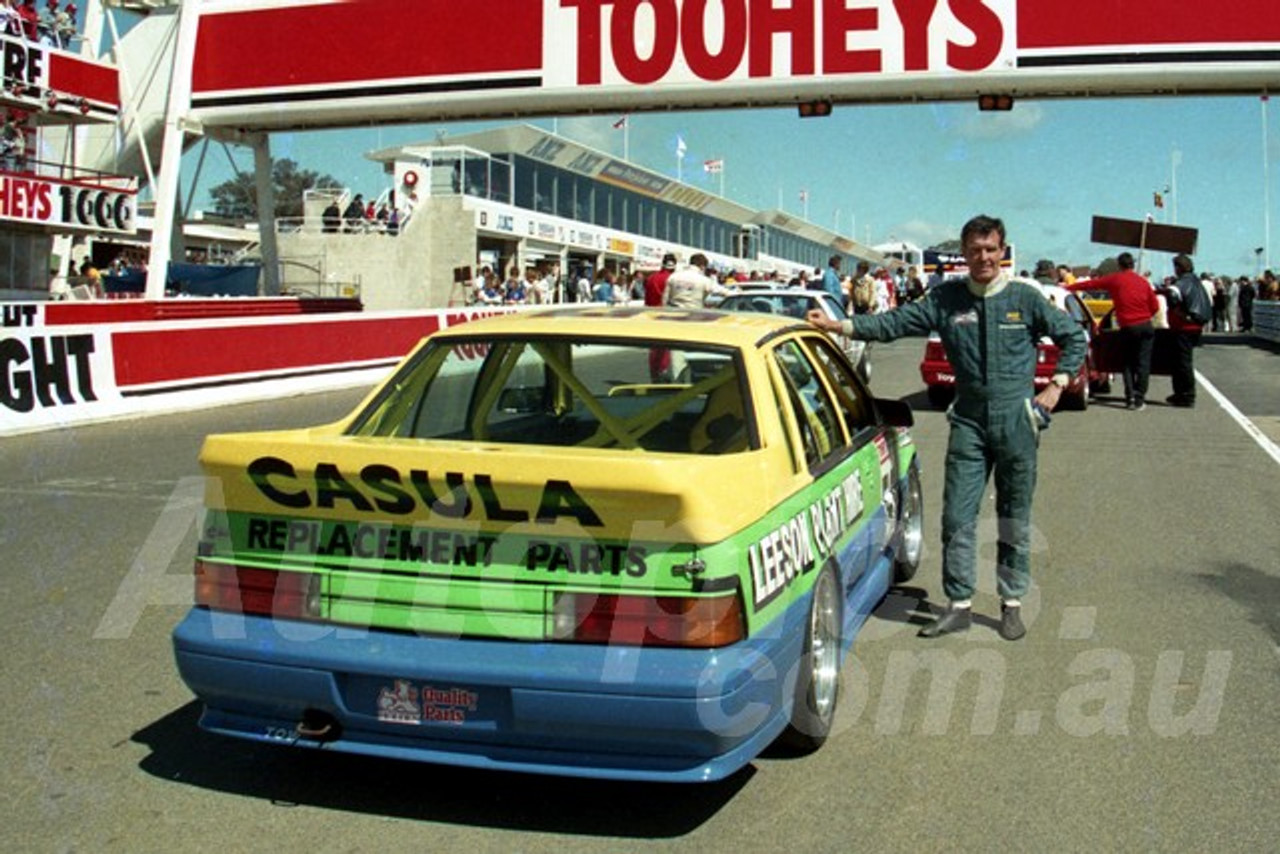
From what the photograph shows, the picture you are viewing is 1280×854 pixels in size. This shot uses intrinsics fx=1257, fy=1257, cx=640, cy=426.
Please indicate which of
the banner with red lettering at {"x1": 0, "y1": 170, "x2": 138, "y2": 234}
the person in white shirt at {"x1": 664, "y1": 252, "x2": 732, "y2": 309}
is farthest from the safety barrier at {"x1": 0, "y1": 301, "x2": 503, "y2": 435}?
the banner with red lettering at {"x1": 0, "y1": 170, "x2": 138, "y2": 234}

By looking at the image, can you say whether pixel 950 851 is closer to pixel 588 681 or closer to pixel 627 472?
pixel 588 681

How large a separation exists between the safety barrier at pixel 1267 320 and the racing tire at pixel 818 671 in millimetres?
29759

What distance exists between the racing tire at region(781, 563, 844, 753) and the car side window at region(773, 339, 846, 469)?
47 centimetres

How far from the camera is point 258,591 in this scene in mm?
3699

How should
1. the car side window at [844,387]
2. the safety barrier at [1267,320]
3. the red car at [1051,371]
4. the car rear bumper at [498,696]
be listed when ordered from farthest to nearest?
the safety barrier at [1267,320] < the red car at [1051,371] < the car side window at [844,387] < the car rear bumper at [498,696]

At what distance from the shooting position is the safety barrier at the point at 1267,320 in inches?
1202

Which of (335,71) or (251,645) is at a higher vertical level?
(335,71)

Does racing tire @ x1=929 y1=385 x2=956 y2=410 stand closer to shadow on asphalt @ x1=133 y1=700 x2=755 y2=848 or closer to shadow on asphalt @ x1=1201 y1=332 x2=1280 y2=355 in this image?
shadow on asphalt @ x1=133 y1=700 x2=755 y2=848

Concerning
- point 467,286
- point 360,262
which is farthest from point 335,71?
point 360,262

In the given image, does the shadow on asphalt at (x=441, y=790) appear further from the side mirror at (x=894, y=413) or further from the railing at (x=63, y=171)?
the railing at (x=63, y=171)

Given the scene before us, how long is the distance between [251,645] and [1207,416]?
13.5m

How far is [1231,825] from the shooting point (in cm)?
361

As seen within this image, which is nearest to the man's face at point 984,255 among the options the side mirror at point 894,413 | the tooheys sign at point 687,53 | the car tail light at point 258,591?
the side mirror at point 894,413

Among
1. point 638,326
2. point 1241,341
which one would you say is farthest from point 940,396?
point 1241,341
